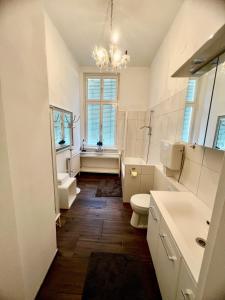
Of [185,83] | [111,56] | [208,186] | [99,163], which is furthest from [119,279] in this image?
[99,163]

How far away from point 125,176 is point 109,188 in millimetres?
860

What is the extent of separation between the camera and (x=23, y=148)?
948 millimetres

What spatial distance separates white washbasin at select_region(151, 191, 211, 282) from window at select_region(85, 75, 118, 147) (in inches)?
120

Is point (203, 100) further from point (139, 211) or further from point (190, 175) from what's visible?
point (139, 211)

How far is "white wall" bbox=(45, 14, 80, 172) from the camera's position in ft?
7.46

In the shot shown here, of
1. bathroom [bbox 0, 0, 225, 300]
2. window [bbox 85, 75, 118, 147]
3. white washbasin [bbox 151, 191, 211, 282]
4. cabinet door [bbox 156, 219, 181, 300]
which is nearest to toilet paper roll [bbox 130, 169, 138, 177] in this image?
bathroom [bbox 0, 0, 225, 300]

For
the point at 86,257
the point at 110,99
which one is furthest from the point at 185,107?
the point at 110,99

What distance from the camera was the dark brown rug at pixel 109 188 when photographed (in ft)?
9.94

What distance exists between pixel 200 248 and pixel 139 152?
3253mm

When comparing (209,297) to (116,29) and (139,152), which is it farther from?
(139,152)

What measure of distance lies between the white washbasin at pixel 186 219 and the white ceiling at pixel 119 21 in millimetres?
2500

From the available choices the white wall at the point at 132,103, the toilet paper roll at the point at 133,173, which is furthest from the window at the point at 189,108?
the white wall at the point at 132,103

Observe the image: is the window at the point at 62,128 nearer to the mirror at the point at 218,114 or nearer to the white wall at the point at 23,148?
the white wall at the point at 23,148

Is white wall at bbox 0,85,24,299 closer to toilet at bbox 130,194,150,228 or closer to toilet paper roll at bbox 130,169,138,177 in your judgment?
toilet at bbox 130,194,150,228
